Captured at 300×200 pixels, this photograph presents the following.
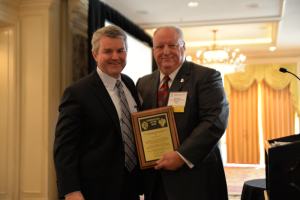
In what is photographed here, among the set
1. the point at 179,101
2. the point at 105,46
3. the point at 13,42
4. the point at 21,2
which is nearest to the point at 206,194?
the point at 179,101

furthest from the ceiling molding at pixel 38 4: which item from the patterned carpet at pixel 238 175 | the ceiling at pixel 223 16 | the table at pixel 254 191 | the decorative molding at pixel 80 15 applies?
the patterned carpet at pixel 238 175

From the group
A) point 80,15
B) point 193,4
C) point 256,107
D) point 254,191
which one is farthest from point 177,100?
point 256,107

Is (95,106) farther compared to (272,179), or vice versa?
(95,106)

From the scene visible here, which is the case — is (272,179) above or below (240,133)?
above

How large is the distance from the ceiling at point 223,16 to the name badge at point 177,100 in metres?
3.57

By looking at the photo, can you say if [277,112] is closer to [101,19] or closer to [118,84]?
[101,19]

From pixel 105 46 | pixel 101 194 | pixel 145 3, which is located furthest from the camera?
pixel 145 3

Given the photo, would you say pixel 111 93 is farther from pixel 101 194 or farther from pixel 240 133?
pixel 240 133

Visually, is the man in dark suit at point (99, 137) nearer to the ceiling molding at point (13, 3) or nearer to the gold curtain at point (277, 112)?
the ceiling molding at point (13, 3)

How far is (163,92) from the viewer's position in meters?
2.05

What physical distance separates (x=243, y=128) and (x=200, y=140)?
335 inches

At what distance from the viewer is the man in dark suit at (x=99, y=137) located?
1.69 m

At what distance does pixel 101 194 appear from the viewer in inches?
68.6

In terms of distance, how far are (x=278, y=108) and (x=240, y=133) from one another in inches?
58.9
